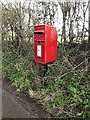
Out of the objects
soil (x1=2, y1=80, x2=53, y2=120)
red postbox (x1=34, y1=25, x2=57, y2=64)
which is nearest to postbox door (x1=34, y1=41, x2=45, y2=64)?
red postbox (x1=34, y1=25, x2=57, y2=64)

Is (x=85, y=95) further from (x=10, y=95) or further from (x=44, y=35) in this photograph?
(x=10, y=95)

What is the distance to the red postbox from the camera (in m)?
2.36

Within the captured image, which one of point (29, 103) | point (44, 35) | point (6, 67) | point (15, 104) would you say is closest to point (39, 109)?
point (29, 103)

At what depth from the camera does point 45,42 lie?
2.38m

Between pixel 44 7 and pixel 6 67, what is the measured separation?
9.88ft

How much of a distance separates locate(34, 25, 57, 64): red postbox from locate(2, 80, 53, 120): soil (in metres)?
1.04

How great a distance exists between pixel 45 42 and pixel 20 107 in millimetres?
1587

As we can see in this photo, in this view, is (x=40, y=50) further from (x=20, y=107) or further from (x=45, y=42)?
(x=20, y=107)

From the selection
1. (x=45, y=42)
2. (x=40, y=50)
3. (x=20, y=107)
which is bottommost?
(x=20, y=107)

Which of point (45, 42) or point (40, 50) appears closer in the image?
point (45, 42)

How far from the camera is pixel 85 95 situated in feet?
7.29

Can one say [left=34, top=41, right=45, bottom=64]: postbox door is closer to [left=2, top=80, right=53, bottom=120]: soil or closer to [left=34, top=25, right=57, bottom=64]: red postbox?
[left=34, top=25, right=57, bottom=64]: red postbox

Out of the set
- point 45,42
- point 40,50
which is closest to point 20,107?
point 40,50

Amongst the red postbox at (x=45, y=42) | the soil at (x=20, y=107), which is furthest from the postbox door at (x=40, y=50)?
the soil at (x=20, y=107)
